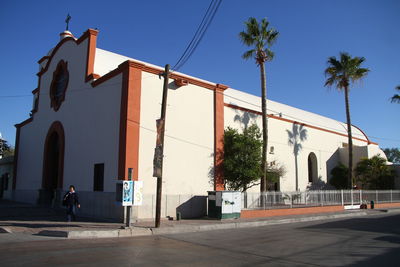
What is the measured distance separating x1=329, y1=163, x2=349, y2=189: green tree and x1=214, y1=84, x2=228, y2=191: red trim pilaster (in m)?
17.1

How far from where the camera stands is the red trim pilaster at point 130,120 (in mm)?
17469

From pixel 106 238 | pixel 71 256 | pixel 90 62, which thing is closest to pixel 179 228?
pixel 106 238

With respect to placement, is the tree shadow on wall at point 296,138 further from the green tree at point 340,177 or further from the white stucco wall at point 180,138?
the white stucco wall at point 180,138

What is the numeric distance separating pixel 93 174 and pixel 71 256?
38.4 ft

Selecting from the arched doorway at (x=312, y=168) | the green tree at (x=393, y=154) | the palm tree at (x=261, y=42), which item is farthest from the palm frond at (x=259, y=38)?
the green tree at (x=393, y=154)

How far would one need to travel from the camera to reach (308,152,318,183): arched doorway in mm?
33312

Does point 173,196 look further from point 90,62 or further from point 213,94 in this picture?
point 90,62

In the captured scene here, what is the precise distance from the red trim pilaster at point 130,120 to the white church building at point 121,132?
0.05 metres

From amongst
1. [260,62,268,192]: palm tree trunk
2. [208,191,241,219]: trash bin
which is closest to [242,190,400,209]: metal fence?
[260,62,268,192]: palm tree trunk

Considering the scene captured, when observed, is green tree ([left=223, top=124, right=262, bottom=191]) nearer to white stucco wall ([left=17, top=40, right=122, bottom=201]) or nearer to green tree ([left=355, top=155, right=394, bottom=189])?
white stucco wall ([left=17, top=40, right=122, bottom=201])

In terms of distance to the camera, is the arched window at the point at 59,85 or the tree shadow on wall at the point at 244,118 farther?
the arched window at the point at 59,85

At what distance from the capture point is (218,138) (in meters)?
22.2

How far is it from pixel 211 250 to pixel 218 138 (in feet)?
41.4

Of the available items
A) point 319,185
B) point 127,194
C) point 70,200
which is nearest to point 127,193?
point 127,194
